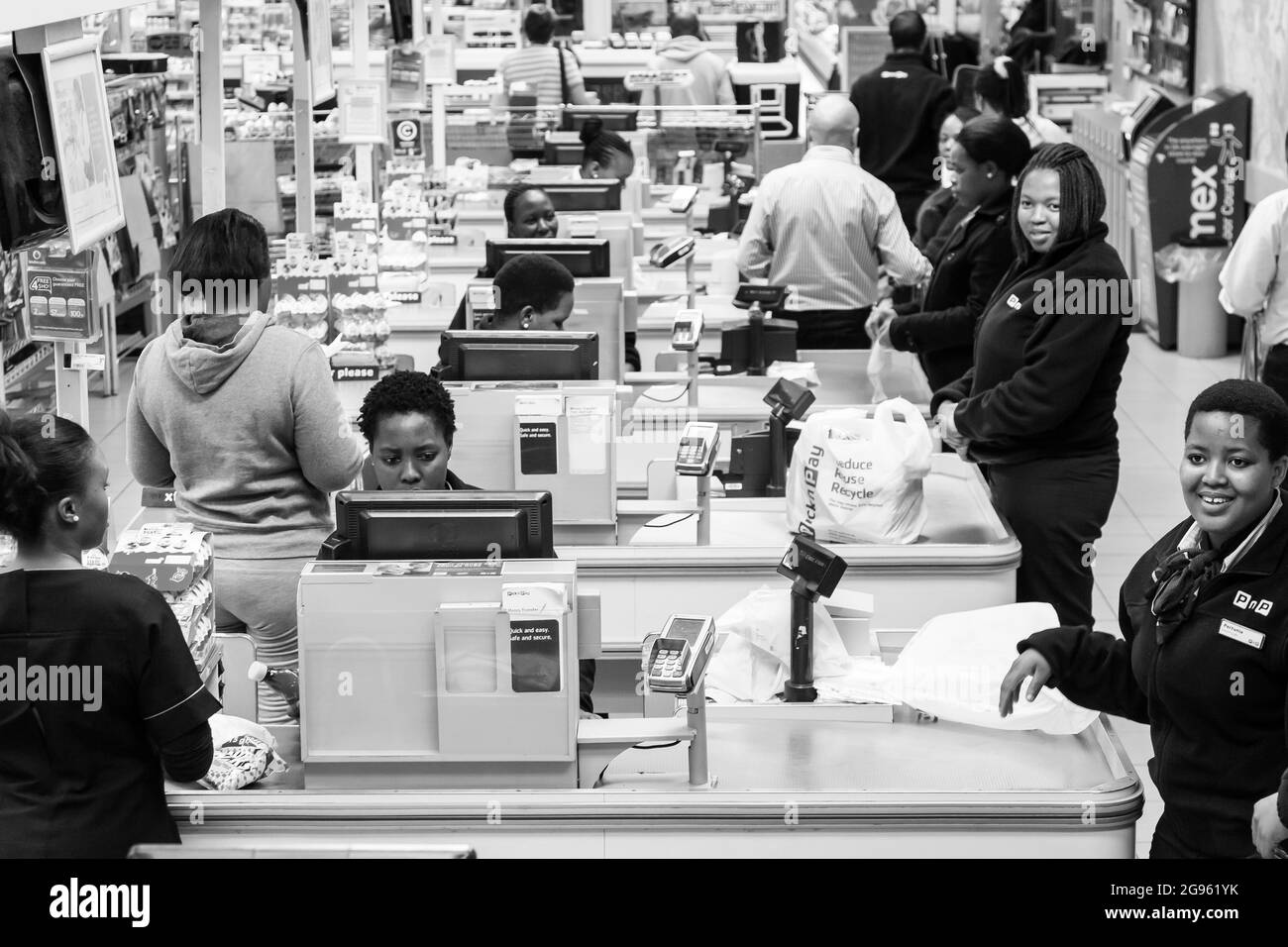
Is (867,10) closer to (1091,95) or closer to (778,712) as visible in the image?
(1091,95)

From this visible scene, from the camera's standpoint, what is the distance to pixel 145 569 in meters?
3.22

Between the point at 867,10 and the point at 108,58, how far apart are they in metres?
10.1

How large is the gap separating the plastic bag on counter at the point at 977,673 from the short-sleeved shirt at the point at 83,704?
5.21ft

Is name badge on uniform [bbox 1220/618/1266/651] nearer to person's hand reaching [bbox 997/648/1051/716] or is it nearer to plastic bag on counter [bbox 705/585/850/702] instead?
person's hand reaching [bbox 997/648/1051/716]

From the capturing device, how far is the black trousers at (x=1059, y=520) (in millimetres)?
4824

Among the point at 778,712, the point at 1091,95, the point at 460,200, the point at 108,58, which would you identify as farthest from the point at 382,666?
the point at 1091,95

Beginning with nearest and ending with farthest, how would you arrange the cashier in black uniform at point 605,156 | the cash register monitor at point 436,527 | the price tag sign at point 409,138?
the cash register monitor at point 436,527 → the price tag sign at point 409,138 → the cashier in black uniform at point 605,156

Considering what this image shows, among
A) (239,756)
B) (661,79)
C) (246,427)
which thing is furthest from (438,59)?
(239,756)

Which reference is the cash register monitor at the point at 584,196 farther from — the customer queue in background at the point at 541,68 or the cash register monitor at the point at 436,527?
the cash register monitor at the point at 436,527

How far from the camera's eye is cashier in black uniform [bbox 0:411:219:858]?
279cm

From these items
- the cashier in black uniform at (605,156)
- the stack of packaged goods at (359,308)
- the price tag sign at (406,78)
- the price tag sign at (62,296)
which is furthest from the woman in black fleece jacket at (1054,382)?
the price tag sign at (406,78)

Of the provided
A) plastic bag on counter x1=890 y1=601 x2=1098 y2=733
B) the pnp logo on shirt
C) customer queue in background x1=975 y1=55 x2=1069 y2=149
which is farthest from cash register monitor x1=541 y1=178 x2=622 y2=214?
the pnp logo on shirt

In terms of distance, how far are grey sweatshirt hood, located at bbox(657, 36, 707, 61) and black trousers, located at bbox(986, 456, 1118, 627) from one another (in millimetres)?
7732
